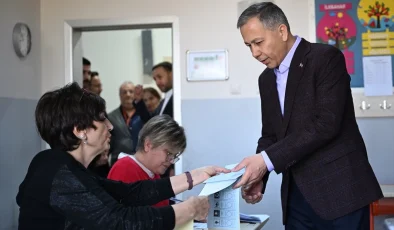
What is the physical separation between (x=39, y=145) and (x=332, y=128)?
3329mm

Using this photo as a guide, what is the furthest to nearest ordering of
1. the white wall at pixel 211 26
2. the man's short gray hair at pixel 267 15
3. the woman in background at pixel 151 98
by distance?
the woman in background at pixel 151 98 → the white wall at pixel 211 26 → the man's short gray hair at pixel 267 15

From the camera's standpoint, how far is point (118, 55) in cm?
792

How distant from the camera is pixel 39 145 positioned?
16.6 ft

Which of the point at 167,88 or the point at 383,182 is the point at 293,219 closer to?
the point at 383,182

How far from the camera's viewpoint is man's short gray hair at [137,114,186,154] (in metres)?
3.13

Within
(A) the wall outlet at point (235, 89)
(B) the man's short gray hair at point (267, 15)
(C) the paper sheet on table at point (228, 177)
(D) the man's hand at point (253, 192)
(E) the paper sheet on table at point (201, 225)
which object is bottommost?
(E) the paper sheet on table at point (201, 225)

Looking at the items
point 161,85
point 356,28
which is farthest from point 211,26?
point 356,28

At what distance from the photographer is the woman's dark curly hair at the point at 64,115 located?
2.07 meters

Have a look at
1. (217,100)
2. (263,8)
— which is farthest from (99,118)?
(217,100)

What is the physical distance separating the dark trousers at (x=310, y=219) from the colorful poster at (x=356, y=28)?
94.1 inches

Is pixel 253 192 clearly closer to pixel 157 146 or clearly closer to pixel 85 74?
pixel 157 146

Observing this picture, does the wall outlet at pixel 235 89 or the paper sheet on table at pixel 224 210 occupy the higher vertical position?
the wall outlet at pixel 235 89

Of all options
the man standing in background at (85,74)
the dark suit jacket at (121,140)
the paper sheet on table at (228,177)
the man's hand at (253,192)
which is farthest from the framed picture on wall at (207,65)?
the paper sheet on table at (228,177)

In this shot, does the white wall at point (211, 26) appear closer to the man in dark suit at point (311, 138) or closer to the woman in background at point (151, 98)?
the woman in background at point (151, 98)
